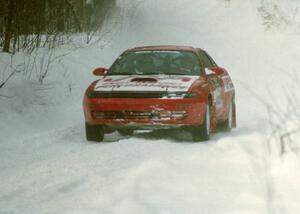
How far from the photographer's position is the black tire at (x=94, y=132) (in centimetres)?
1088

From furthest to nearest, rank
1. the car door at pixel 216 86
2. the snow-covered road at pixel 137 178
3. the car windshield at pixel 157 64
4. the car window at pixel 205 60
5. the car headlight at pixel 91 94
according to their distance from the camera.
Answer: the car window at pixel 205 60 < the car door at pixel 216 86 < the car windshield at pixel 157 64 < the car headlight at pixel 91 94 < the snow-covered road at pixel 137 178

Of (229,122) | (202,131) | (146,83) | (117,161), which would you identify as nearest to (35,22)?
(229,122)

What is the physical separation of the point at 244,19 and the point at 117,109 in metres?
22.9

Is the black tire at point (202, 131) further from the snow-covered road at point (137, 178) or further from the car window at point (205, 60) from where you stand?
the car window at point (205, 60)

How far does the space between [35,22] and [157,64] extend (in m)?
7.56

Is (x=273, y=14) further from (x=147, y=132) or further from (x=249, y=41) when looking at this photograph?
(x=147, y=132)

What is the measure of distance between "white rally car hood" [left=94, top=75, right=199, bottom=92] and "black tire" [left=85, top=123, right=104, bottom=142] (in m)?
0.58

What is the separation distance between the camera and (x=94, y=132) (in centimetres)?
1090

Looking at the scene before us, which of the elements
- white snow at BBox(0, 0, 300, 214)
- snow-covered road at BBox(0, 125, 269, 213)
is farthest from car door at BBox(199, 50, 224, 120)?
snow-covered road at BBox(0, 125, 269, 213)

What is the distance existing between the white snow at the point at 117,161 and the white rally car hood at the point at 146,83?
0.75 metres

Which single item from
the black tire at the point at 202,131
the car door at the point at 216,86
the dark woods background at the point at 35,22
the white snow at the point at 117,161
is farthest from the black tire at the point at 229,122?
the dark woods background at the point at 35,22

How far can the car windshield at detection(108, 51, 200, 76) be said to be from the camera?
11.5m

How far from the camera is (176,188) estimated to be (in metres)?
6.81

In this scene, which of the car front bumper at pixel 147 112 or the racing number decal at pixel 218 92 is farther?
the racing number decal at pixel 218 92
